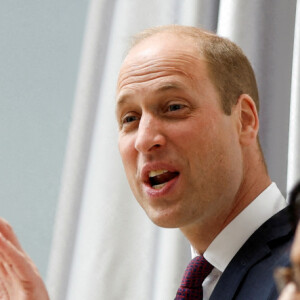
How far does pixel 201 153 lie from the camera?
125cm

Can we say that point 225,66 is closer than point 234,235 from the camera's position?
No

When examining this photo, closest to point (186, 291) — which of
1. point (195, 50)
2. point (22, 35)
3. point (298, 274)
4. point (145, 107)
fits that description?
point (145, 107)

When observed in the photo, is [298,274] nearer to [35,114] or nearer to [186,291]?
[186,291]

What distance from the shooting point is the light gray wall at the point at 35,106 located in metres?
1.98

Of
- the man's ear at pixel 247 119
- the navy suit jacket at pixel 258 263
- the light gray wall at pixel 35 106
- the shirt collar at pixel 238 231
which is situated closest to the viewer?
the navy suit jacket at pixel 258 263

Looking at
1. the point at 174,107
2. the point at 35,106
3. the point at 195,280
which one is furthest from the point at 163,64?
the point at 35,106

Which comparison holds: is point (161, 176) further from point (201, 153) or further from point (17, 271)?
point (17, 271)

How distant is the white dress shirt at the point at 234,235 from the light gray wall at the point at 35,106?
0.85 meters

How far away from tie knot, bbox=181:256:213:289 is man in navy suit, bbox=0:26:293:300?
15mm

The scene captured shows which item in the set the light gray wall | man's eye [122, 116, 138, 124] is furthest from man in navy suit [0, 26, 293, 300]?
the light gray wall

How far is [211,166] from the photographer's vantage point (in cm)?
126

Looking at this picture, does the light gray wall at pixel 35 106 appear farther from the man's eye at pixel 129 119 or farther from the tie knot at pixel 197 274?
the tie knot at pixel 197 274

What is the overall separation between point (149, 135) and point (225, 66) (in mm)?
221

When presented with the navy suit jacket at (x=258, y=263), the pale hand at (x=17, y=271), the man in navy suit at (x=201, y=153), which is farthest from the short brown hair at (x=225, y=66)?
the pale hand at (x=17, y=271)
